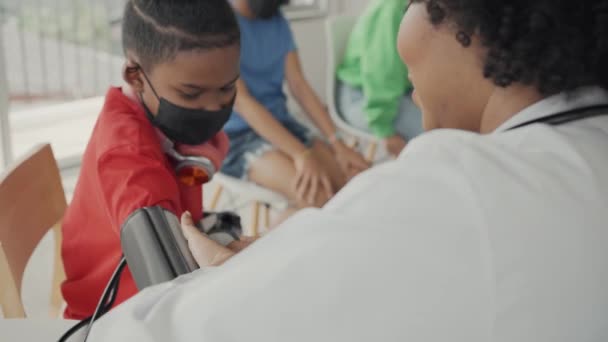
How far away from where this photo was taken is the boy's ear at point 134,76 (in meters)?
1.38

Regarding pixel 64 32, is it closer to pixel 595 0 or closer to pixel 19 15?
pixel 19 15

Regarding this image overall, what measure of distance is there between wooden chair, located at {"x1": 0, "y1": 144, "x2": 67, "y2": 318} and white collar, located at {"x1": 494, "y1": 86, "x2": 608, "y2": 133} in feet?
2.80

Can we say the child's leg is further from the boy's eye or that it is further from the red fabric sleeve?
the red fabric sleeve

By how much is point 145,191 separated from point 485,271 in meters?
0.66

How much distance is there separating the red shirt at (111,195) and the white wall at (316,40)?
2994mm

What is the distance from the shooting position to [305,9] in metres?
4.42

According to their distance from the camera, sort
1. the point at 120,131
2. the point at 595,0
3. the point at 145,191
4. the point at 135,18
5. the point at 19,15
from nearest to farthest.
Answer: the point at 595,0 → the point at 145,191 → the point at 120,131 → the point at 135,18 → the point at 19,15

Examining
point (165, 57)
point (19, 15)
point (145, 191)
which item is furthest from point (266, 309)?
point (19, 15)

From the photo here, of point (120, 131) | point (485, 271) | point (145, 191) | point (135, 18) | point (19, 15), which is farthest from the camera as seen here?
point (19, 15)

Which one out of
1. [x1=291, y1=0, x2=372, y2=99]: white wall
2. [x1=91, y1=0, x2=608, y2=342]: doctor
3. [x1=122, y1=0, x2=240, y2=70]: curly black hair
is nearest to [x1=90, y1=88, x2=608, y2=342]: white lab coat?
[x1=91, y1=0, x2=608, y2=342]: doctor

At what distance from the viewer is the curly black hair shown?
1.34 m

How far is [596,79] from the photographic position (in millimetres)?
786

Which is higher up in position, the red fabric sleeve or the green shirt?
the red fabric sleeve

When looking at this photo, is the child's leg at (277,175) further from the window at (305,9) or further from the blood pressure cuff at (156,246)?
the window at (305,9)
